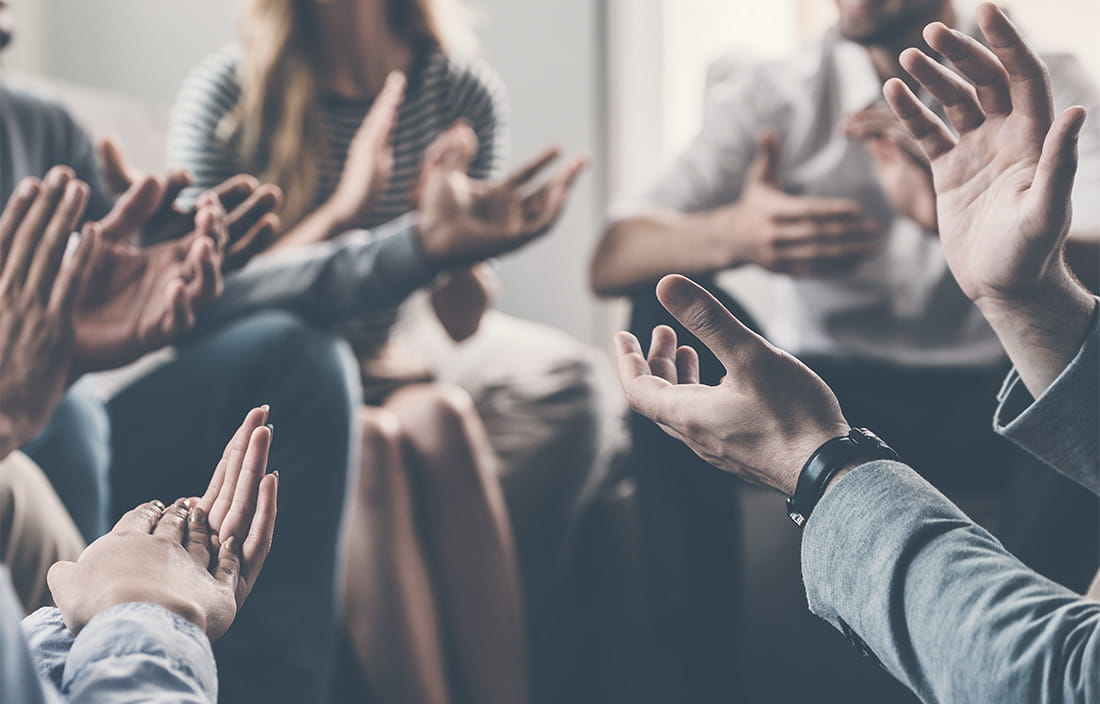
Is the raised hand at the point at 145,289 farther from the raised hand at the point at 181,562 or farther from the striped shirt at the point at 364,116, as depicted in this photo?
the striped shirt at the point at 364,116

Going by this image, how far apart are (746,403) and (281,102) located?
0.90m

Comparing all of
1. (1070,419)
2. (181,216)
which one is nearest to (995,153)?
(1070,419)

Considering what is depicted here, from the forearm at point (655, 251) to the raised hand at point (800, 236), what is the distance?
0.08 feet

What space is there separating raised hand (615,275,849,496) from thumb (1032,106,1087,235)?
0.40ft

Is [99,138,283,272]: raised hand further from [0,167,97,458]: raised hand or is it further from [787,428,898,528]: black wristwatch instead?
[787,428,898,528]: black wristwatch

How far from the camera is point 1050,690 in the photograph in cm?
33

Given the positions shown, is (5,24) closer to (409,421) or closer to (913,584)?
(409,421)

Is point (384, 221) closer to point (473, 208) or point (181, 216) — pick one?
point (473, 208)

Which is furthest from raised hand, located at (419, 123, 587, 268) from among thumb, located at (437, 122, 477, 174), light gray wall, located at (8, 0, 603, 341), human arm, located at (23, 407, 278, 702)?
light gray wall, located at (8, 0, 603, 341)

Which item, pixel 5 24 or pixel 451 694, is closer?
pixel 5 24

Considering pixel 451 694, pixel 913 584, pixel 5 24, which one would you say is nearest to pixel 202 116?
pixel 5 24

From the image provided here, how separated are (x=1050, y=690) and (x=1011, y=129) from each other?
10.1 inches

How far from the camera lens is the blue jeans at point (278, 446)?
52 cm

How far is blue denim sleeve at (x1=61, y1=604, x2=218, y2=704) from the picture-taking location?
1.07 ft
